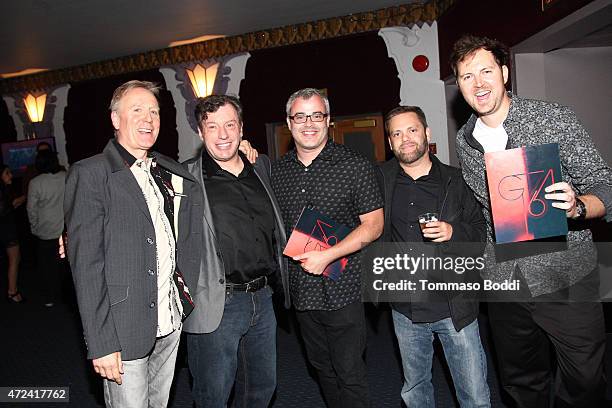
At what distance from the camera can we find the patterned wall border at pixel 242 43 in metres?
6.11

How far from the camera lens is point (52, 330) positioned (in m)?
5.04

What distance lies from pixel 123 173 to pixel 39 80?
26.9 ft

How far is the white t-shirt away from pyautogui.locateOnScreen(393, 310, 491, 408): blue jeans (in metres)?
0.80

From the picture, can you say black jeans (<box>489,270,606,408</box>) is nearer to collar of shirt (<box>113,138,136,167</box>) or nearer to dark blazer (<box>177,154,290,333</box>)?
dark blazer (<box>177,154,290,333</box>)

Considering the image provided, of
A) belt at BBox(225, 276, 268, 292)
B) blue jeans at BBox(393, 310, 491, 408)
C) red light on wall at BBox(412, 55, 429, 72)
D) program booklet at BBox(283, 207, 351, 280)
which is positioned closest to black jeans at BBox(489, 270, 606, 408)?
blue jeans at BBox(393, 310, 491, 408)

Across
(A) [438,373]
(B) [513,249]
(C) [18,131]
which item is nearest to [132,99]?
(B) [513,249]

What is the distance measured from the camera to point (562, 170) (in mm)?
1953

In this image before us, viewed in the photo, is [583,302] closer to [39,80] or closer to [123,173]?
[123,173]

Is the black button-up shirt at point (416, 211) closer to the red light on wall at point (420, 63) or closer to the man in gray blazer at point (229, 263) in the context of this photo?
the man in gray blazer at point (229, 263)

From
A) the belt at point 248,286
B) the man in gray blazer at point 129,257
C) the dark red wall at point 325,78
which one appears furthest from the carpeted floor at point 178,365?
the dark red wall at point 325,78

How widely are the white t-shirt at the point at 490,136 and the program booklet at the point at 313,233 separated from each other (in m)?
0.71

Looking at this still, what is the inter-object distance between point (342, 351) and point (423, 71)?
4.69 metres

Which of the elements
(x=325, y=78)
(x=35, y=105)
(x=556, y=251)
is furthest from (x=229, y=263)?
(x=35, y=105)

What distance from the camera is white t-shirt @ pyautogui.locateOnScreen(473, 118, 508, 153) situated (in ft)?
6.70
